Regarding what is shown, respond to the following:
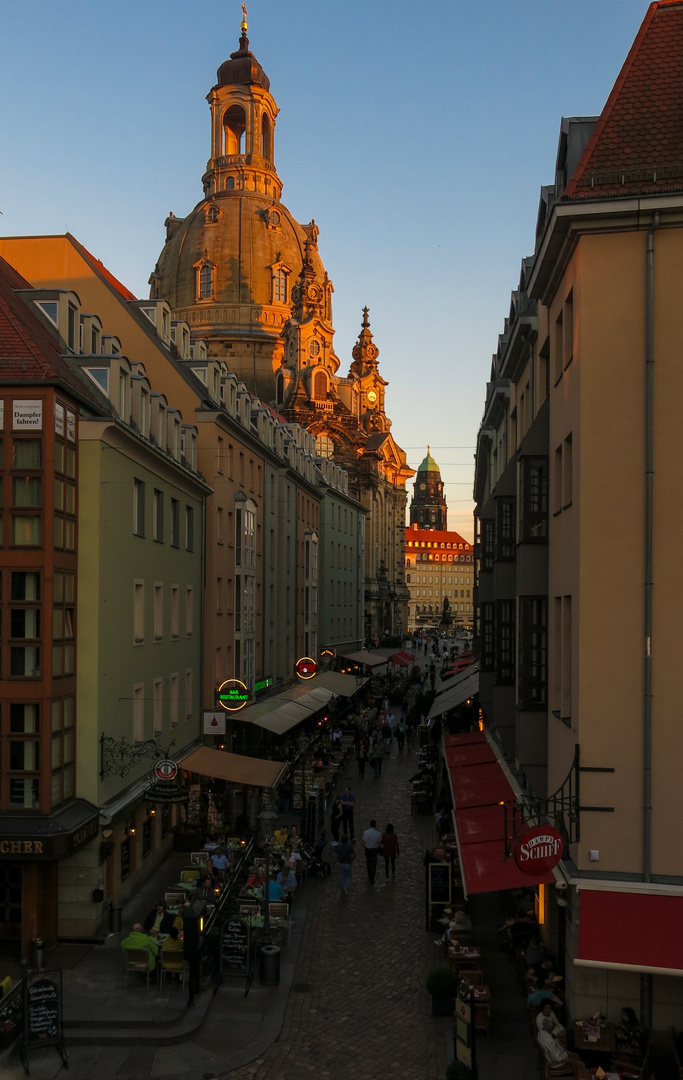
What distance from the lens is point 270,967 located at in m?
18.0

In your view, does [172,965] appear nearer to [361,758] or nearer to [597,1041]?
[597,1041]

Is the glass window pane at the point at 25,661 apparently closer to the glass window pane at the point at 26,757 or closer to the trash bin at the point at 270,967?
the glass window pane at the point at 26,757

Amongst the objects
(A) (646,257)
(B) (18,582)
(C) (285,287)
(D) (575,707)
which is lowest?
(D) (575,707)

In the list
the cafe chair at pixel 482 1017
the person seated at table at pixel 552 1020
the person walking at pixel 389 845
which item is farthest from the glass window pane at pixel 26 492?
the person walking at pixel 389 845

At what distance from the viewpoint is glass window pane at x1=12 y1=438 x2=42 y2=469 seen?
18781 mm

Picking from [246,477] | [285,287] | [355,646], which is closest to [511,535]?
[246,477]

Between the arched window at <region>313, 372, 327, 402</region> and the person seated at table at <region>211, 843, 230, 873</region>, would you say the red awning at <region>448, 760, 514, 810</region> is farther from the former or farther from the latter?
the arched window at <region>313, 372, 327, 402</region>

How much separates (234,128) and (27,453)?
360 ft

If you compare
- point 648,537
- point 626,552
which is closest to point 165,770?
point 626,552

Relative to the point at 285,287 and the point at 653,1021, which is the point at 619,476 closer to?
the point at 653,1021

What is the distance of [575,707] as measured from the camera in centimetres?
1460

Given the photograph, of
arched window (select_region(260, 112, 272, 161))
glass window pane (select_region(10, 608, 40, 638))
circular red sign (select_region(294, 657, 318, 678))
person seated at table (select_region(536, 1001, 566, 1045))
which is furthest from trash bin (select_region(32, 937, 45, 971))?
arched window (select_region(260, 112, 272, 161))

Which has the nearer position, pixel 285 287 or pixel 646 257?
pixel 646 257

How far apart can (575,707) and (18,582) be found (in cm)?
986
